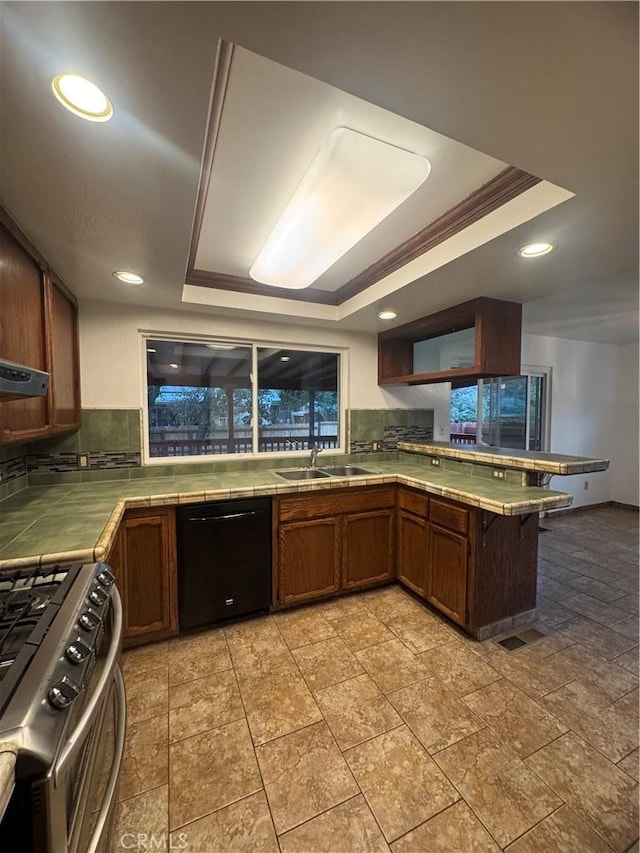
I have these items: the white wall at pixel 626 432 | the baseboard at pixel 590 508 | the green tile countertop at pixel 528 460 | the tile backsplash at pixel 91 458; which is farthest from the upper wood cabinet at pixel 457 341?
the white wall at pixel 626 432

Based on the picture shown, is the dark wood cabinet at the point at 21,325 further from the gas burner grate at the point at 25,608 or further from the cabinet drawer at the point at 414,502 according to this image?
the cabinet drawer at the point at 414,502

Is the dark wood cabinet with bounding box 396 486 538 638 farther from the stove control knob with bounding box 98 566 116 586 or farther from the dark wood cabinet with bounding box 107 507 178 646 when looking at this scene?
the stove control knob with bounding box 98 566 116 586

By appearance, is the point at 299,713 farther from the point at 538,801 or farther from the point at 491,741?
the point at 538,801

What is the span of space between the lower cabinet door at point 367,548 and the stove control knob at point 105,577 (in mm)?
1652

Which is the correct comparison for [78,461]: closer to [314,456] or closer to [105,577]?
[105,577]

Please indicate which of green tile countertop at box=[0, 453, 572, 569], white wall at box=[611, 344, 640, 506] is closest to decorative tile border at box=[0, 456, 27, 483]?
green tile countertop at box=[0, 453, 572, 569]

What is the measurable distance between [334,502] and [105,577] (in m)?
1.59

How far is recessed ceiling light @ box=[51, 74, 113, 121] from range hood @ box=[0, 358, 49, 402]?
26.7 inches

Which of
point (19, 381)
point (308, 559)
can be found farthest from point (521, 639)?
point (19, 381)

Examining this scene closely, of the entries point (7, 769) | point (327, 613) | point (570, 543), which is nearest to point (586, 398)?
point (570, 543)

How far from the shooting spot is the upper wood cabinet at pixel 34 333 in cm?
140

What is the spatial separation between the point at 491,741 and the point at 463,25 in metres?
2.40

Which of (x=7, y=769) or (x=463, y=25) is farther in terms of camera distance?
A: (x=463, y=25)

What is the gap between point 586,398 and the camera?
4.75 meters
